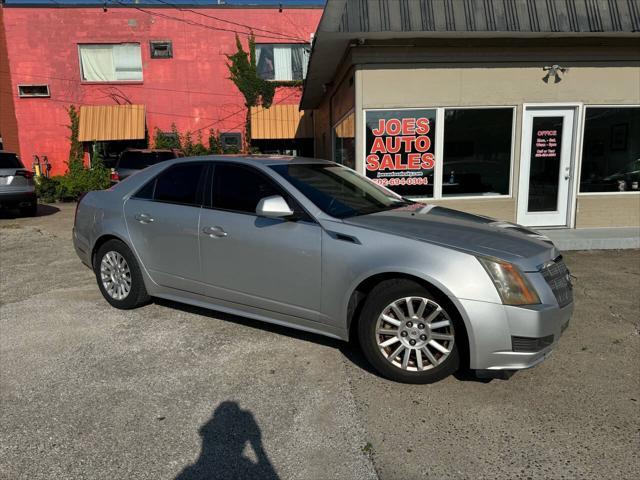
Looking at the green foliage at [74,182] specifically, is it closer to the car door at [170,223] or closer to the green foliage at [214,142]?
the green foliage at [214,142]

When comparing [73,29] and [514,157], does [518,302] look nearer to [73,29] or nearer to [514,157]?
[514,157]

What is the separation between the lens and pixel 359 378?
358cm

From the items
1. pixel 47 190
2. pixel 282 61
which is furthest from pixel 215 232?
pixel 282 61

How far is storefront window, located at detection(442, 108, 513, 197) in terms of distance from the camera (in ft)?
27.8

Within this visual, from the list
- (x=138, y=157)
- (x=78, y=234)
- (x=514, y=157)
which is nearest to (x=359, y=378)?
(x=78, y=234)

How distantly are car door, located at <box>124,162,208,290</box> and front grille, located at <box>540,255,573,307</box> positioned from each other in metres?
2.83

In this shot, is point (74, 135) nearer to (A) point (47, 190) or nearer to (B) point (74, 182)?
(B) point (74, 182)

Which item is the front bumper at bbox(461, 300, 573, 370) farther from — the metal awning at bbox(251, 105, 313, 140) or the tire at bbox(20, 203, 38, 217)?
→ the metal awning at bbox(251, 105, 313, 140)

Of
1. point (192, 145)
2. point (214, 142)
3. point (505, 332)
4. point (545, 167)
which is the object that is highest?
point (214, 142)

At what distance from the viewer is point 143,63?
64.2ft

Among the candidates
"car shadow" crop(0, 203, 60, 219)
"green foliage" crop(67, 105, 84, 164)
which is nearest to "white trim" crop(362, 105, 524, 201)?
"car shadow" crop(0, 203, 60, 219)

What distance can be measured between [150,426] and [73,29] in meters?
20.8

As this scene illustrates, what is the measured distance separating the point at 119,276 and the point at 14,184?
8890mm

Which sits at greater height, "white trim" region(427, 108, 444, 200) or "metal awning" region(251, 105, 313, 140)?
"metal awning" region(251, 105, 313, 140)
